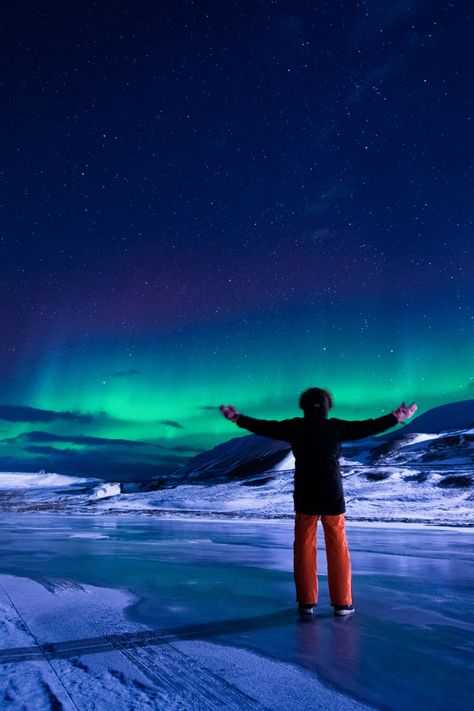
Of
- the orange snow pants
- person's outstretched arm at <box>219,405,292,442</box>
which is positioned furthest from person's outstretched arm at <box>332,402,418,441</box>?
the orange snow pants

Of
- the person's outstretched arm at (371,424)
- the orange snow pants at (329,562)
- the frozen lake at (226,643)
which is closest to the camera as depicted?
the frozen lake at (226,643)

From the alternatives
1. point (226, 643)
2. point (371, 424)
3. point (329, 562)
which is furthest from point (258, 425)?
point (226, 643)

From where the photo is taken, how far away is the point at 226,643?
3.43 m

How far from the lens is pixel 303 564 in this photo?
4.51m

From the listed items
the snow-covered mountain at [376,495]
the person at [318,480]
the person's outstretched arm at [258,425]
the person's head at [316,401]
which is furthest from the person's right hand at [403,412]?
the snow-covered mountain at [376,495]

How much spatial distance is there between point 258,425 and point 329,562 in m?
1.33

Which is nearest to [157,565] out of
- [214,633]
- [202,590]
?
[202,590]

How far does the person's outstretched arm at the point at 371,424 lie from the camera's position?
15.2 feet

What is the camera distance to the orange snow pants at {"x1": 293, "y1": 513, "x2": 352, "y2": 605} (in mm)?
4410

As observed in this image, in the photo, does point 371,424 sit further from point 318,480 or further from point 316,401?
point 318,480

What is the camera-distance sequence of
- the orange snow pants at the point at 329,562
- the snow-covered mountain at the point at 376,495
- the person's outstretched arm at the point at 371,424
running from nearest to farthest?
the orange snow pants at the point at 329,562 → the person's outstretched arm at the point at 371,424 → the snow-covered mountain at the point at 376,495

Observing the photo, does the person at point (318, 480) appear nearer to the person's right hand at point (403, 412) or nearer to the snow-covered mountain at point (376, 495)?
the person's right hand at point (403, 412)

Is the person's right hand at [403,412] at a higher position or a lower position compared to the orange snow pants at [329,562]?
higher

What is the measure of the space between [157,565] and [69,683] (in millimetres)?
5824
